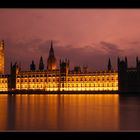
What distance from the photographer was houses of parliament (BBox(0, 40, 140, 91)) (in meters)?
30.0

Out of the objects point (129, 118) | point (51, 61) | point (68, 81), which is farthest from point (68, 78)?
point (129, 118)

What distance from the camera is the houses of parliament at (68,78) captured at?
30031 millimetres

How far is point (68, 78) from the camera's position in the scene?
103 ft

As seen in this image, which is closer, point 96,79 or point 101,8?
point 101,8

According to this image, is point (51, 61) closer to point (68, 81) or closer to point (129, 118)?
point (68, 81)

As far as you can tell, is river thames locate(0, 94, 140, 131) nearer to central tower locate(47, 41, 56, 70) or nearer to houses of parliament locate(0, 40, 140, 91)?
houses of parliament locate(0, 40, 140, 91)

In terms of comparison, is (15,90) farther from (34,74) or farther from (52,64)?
(52,64)

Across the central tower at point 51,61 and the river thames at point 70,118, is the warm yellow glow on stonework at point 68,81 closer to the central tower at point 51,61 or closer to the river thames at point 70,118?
the central tower at point 51,61

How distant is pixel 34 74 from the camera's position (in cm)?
3272

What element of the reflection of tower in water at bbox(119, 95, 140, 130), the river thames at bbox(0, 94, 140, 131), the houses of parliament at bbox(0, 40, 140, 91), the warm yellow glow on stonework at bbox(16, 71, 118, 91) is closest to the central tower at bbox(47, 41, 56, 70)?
the houses of parliament at bbox(0, 40, 140, 91)

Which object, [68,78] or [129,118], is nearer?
[129,118]
